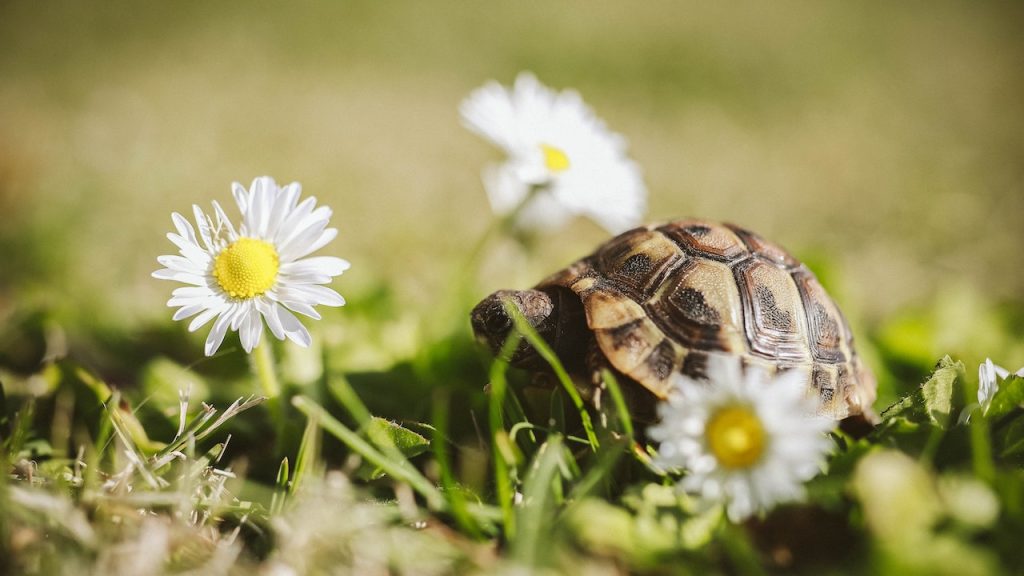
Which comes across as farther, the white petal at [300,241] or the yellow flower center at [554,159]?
the yellow flower center at [554,159]

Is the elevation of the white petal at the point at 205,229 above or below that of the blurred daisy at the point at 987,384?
below

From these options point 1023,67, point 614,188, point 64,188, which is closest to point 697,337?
point 614,188

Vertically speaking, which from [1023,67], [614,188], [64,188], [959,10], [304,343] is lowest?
[304,343]

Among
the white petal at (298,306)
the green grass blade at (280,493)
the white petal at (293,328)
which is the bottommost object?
the green grass blade at (280,493)

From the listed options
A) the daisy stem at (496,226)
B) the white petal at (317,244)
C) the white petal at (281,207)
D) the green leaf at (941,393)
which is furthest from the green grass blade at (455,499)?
the green leaf at (941,393)

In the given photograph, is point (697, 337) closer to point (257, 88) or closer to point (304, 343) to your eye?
point (304, 343)

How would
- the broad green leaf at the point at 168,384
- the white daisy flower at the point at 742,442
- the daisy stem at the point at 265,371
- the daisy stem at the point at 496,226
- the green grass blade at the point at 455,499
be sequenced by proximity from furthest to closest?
the daisy stem at the point at 496,226, the broad green leaf at the point at 168,384, the daisy stem at the point at 265,371, the green grass blade at the point at 455,499, the white daisy flower at the point at 742,442

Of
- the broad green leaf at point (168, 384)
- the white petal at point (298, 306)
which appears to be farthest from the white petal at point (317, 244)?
the broad green leaf at point (168, 384)

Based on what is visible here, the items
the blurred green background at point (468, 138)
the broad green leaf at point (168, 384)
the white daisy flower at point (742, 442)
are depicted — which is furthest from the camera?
the blurred green background at point (468, 138)

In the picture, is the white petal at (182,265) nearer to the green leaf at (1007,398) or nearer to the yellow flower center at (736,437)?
the yellow flower center at (736,437)
